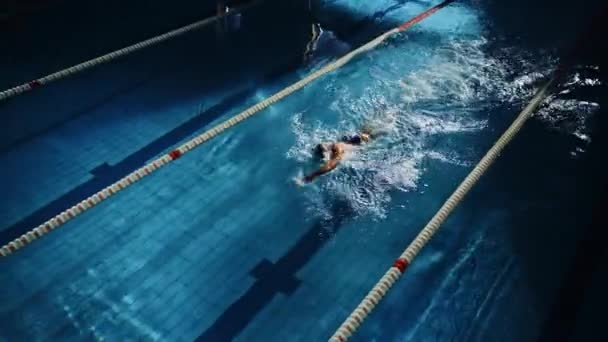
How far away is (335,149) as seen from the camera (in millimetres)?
4430

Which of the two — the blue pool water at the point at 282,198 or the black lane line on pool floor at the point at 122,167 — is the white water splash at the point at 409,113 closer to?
the blue pool water at the point at 282,198

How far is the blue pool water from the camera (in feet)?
10.3

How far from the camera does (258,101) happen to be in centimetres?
521

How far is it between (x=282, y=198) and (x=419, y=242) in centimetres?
129

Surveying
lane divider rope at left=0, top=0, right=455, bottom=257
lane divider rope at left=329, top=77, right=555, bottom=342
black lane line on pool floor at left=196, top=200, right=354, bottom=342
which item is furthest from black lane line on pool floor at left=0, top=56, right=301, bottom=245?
lane divider rope at left=329, top=77, right=555, bottom=342

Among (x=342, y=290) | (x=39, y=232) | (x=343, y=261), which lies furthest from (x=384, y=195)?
(x=39, y=232)

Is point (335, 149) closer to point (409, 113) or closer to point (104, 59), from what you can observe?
point (409, 113)

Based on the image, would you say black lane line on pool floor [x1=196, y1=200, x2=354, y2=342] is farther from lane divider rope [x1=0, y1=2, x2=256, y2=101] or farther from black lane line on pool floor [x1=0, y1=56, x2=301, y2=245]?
lane divider rope [x1=0, y1=2, x2=256, y2=101]

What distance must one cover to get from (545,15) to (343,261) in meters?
6.48

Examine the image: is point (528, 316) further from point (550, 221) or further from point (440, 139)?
point (440, 139)

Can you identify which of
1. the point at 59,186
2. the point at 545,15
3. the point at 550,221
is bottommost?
the point at 59,186

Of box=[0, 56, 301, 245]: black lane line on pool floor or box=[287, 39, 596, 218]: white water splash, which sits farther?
box=[287, 39, 596, 218]: white water splash

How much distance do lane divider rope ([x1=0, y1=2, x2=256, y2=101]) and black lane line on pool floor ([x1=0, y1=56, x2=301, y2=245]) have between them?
1321 millimetres

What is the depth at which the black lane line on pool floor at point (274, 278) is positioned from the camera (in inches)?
120
